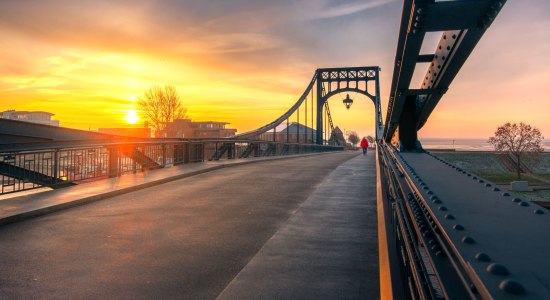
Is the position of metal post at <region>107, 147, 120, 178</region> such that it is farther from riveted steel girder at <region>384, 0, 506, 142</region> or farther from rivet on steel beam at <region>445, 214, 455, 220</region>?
rivet on steel beam at <region>445, 214, 455, 220</region>

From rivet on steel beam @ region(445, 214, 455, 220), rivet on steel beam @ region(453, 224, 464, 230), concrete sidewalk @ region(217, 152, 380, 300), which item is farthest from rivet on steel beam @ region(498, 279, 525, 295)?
concrete sidewalk @ region(217, 152, 380, 300)

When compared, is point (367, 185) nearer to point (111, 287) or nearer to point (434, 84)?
point (434, 84)

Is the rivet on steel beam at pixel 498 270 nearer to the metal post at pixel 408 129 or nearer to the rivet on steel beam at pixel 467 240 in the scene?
the rivet on steel beam at pixel 467 240

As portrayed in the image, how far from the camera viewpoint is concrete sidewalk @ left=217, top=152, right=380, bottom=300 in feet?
10.5

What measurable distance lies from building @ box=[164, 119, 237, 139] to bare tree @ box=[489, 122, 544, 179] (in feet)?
197

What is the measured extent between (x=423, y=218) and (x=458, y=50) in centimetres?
285

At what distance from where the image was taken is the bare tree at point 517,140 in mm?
77062

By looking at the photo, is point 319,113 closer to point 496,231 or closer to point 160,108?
point 160,108

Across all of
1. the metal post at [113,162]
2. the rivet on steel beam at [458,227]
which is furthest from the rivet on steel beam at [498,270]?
the metal post at [113,162]

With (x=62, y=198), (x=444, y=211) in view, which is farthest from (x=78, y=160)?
(x=444, y=211)

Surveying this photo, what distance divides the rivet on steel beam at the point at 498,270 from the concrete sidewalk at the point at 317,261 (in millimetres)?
1719

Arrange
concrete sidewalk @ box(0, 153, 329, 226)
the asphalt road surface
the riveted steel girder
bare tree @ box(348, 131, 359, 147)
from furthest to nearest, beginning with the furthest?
bare tree @ box(348, 131, 359, 147)
concrete sidewalk @ box(0, 153, 329, 226)
the riveted steel girder
the asphalt road surface

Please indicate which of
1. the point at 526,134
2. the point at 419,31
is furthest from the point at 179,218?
the point at 526,134

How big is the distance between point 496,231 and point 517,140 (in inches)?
3573
